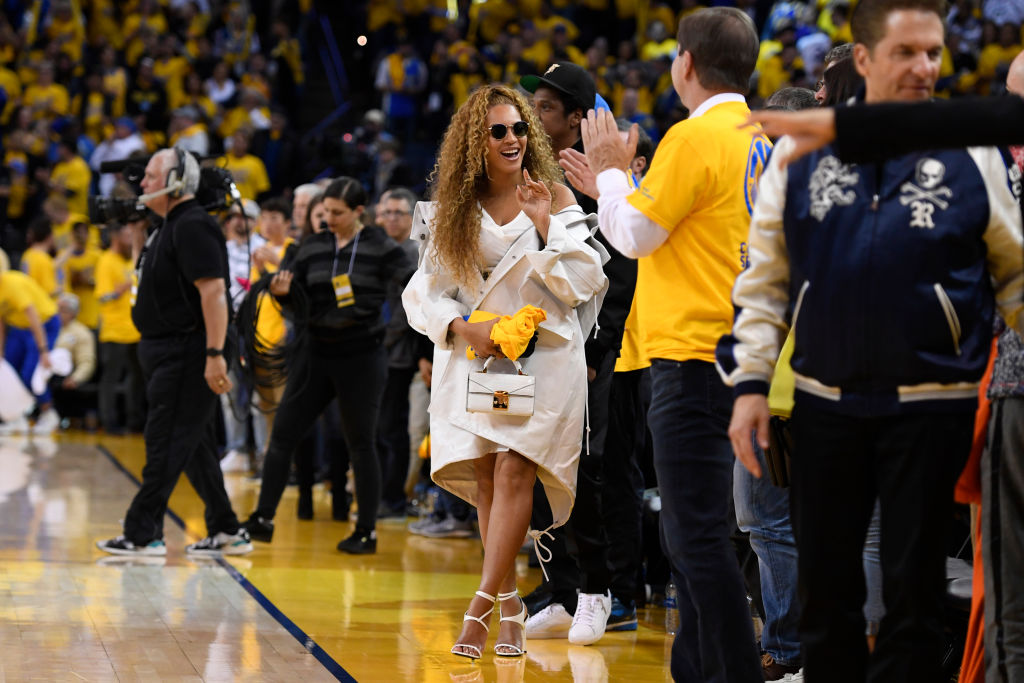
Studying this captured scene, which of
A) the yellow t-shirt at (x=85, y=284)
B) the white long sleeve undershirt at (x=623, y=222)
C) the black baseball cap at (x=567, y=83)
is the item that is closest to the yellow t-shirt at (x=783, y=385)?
the white long sleeve undershirt at (x=623, y=222)

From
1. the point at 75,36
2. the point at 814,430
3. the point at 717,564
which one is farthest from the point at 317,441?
→ the point at 75,36

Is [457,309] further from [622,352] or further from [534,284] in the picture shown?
[622,352]

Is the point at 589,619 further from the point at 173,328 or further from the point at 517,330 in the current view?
the point at 173,328

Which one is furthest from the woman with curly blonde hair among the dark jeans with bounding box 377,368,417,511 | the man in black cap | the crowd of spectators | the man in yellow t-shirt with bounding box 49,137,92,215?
the man in yellow t-shirt with bounding box 49,137,92,215

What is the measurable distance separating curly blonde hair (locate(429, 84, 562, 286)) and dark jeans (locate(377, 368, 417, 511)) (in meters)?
3.44

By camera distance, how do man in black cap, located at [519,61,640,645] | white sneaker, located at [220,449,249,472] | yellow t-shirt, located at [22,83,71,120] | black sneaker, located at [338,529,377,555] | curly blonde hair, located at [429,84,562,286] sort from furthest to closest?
1. yellow t-shirt, located at [22,83,71,120]
2. white sneaker, located at [220,449,249,472]
3. black sneaker, located at [338,529,377,555]
4. man in black cap, located at [519,61,640,645]
5. curly blonde hair, located at [429,84,562,286]

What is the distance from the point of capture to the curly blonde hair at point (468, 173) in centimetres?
446

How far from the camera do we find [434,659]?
4.47 metres

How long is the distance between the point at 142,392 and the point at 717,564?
33.7 ft

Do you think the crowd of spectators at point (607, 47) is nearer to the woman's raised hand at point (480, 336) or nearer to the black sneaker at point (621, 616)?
the black sneaker at point (621, 616)

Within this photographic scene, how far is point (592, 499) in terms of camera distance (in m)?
4.92

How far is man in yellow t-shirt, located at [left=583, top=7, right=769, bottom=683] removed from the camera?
3256 mm

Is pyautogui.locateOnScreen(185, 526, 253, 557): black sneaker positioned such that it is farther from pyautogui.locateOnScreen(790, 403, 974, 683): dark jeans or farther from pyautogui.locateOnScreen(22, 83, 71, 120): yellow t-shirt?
pyautogui.locateOnScreen(22, 83, 71, 120): yellow t-shirt

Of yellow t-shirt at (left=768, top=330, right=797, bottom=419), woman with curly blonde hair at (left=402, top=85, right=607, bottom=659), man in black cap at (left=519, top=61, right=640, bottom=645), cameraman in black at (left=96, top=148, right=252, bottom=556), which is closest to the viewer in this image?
yellow t-shirt at (left=768, top=330, right=797, bottom=419)
